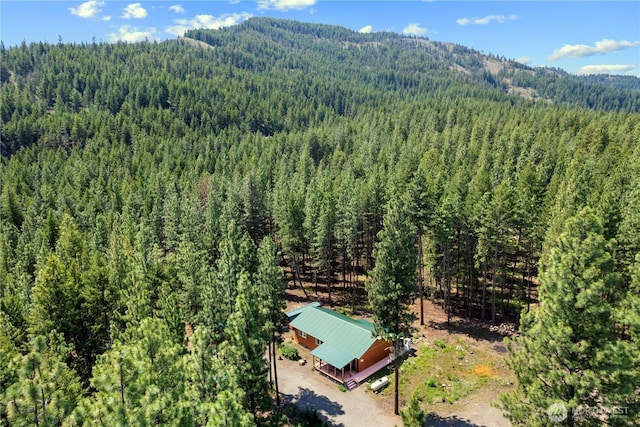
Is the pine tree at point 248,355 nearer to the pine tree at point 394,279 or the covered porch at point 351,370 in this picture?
the pine tree at point 394,279

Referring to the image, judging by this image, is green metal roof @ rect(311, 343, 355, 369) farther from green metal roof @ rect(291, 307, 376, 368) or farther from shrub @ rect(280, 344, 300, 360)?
shrub @ rect(280, 344, 300, 360)

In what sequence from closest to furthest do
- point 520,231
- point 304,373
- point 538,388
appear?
1. point 538,388
2. point 304,373
3. point 520,231

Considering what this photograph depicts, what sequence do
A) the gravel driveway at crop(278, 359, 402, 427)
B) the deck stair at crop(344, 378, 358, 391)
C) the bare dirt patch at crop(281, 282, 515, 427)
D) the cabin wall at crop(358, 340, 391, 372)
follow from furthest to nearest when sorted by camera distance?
1. the cabin wall at crop(358, 340, 391, 372)
2. the deck stair at crop(344, 378, 358, 391)
3. the gravel driveway at crop(278, 359, 402, 427)
4. the bare dirt patch at crop(281, 282, 515, 427)

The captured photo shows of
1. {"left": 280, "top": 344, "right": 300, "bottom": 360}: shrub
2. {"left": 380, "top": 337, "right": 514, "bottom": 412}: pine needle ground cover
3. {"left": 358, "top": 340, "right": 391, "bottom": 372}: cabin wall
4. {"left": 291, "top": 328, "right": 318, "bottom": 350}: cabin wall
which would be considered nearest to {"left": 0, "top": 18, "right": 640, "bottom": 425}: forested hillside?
{"left": 380, "top": 337, "right": 514, "bottom": 412}: pine needle ground cover

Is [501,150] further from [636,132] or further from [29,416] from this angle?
[29,416]

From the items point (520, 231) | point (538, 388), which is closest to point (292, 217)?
point (520, 231)

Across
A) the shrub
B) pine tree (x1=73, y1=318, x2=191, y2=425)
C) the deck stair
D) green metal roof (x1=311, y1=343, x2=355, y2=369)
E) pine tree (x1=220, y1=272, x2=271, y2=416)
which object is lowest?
the shrub

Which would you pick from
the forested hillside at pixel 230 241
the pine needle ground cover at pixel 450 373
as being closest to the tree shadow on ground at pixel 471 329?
the pine needle ground cover at pixel 450 373
